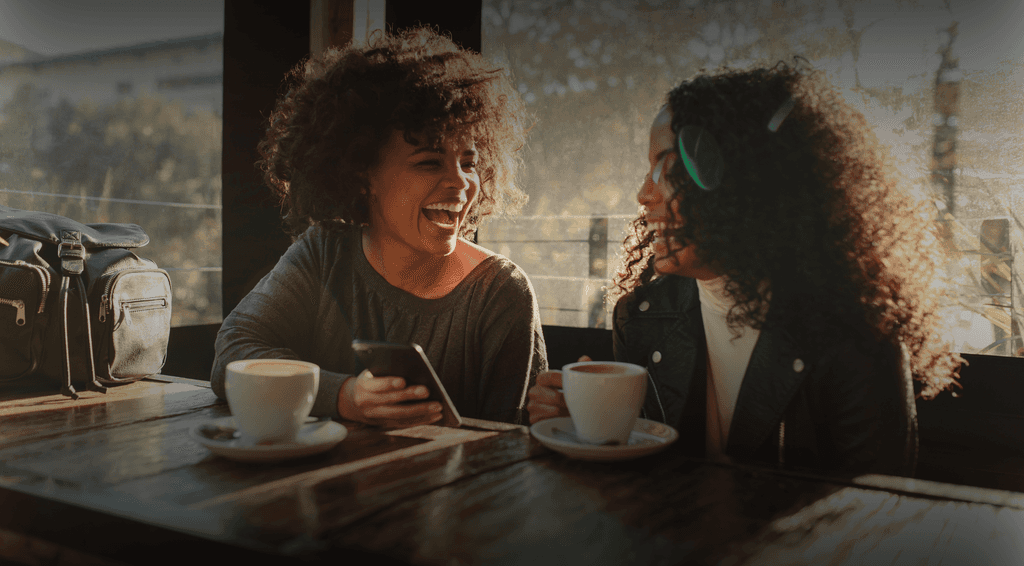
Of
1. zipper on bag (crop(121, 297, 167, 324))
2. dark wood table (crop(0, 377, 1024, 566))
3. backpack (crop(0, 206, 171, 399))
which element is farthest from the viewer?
zipper on bag (crop(121, 297, 167, 324))

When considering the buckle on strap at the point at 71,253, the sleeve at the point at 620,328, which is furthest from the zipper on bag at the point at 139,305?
the sleeve at the point at 620,328

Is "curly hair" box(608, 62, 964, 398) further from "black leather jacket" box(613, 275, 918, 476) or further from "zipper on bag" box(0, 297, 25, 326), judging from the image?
"zipper on bag" box(0, 297, 25, 326)

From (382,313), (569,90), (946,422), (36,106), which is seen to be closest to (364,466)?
(382,313)

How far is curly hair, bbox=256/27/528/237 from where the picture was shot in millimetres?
1503

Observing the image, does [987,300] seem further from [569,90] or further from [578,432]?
[578,432]

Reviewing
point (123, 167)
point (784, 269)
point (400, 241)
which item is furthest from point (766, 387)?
point (123, 167)

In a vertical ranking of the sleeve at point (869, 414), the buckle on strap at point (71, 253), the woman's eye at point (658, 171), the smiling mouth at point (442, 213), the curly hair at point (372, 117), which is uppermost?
the curly hair at point (372, 117)

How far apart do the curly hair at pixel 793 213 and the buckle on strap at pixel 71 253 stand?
119 centimetres

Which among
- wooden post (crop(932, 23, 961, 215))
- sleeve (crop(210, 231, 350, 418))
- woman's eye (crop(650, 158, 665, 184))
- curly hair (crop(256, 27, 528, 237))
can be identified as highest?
wooden post (crop(932, 23, 961, 215))

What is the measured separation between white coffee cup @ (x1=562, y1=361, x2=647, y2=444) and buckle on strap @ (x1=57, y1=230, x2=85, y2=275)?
110 centimetres

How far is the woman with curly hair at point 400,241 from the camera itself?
1.42 meters

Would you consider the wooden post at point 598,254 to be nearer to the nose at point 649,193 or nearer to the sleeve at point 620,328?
the sleeve at point 620,328

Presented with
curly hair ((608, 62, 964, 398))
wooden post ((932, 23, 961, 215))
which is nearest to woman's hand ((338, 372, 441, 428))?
curly hair ((608, 62, 964, 398))

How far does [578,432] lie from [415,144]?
0.89m
